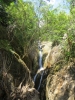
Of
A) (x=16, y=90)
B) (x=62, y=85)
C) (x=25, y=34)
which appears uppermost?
(x=25, y=34)

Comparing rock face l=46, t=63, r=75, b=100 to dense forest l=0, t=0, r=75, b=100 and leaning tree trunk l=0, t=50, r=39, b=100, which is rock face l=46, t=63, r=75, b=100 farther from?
leaning tree trunk l=0, t=50, r=39, b=100

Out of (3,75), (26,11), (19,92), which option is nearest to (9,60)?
(3,75)

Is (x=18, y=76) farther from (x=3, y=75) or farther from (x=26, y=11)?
(x=26, y=11)

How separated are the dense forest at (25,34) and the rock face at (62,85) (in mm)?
795

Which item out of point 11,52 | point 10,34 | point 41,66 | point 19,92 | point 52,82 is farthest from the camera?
point 41,66

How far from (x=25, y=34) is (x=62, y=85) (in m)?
4.74

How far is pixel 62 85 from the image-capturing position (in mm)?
13297

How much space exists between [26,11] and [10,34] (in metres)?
1.97

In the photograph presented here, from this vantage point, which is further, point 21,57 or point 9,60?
point 21,57

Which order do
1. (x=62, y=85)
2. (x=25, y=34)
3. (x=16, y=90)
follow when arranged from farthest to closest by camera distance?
(x=25, y=34) < (x=62, y=85) < (x=16, y=90)

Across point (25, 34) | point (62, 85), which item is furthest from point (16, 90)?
point (25, 34)

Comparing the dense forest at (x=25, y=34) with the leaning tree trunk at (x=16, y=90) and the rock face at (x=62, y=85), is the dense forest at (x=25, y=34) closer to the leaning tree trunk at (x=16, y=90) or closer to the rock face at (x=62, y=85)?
the leaning tree trunk at (x=16, y=90)

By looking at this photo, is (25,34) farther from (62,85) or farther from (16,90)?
(62,85)

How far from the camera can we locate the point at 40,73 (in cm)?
1634
